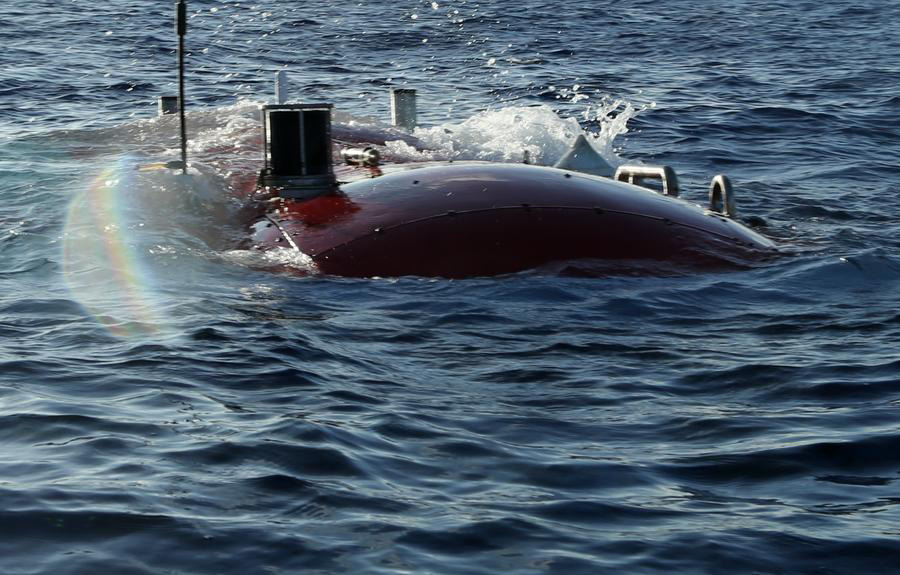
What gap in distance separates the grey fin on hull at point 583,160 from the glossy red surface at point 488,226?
271 cm

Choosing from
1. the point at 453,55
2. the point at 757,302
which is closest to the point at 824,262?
the point at 757,302

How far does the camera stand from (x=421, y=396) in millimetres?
6898

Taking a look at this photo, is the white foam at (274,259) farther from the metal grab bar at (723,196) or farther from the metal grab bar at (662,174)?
the metal grab bar at (723,196)

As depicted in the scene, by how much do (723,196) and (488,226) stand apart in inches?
110

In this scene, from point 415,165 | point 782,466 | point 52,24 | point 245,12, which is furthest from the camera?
point 245,12

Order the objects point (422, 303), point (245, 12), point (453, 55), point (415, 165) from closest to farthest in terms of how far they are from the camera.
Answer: point (422, 303) → point (415, 165) → point (453, 55) → point (245, 12)

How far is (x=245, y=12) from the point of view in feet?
122

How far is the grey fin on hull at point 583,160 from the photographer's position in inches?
549

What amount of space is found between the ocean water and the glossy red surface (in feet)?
1.04

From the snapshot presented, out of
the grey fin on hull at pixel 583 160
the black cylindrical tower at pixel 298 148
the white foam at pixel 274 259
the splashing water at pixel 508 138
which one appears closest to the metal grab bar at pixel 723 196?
the grey fin on hull at pixel 583 160

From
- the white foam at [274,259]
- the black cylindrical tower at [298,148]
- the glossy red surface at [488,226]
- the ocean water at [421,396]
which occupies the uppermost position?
the black cylindrical tower at [298,148]

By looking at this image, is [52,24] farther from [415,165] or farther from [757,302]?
[757,302]

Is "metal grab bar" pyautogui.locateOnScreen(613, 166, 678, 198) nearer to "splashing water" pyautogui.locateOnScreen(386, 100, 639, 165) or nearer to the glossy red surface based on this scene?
the glossy red surface

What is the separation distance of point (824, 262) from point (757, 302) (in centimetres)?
149
